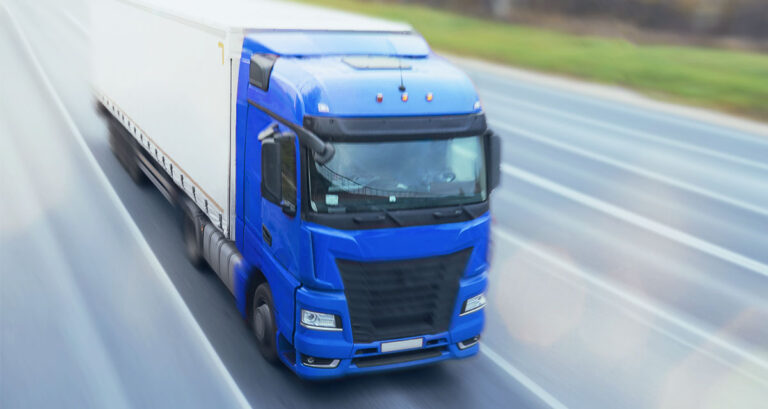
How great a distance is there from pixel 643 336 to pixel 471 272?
9.32ft

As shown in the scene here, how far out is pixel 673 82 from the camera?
24.0 meters

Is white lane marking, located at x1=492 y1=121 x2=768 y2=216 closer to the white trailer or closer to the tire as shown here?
the white trailer

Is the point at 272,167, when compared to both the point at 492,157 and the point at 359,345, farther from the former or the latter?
the point at 492,157

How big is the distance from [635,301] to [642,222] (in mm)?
3227

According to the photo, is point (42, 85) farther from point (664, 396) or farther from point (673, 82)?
point (673, 82)

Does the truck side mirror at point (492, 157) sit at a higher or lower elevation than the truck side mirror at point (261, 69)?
lower

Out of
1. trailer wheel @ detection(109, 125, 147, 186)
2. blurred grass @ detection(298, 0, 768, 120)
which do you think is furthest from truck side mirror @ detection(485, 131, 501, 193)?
blurred grass @ detection(298, 0, 768, 120)

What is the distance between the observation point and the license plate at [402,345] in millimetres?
6488

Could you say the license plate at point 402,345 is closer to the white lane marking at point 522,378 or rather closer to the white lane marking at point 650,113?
the white lane marking at point 522,378

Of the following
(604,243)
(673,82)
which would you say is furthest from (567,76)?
(604,243)

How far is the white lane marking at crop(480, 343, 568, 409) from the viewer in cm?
697

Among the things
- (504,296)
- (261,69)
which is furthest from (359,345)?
(504,296)

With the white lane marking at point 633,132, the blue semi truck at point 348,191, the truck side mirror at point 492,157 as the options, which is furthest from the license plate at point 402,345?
the white lane marking at point 633,132

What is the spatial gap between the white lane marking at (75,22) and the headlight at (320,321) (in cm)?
2442
